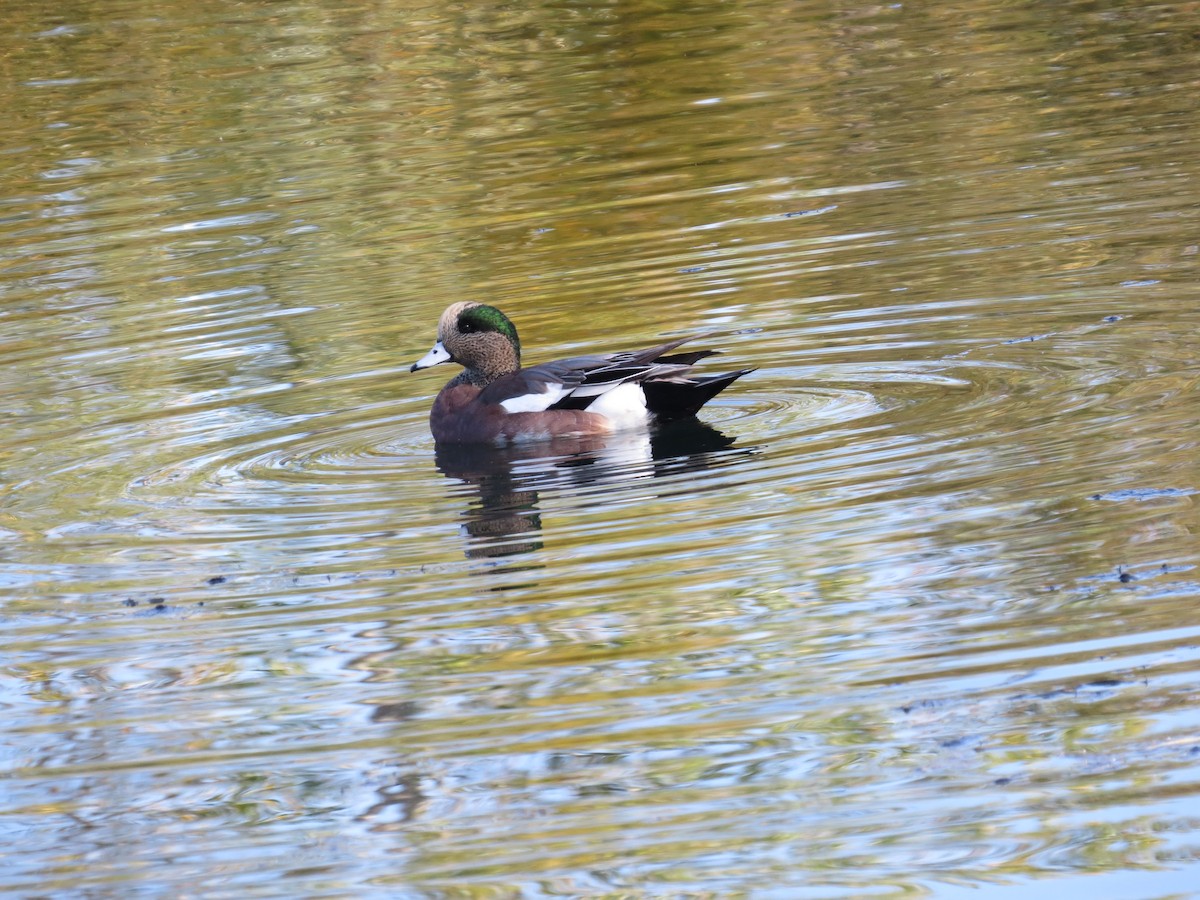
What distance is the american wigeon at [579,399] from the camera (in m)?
9.18

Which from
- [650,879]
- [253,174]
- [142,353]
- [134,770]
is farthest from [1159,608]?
[253,174]

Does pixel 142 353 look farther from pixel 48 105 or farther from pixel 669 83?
pixel 48 105

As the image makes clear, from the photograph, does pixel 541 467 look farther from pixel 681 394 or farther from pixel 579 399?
pixel 681 394

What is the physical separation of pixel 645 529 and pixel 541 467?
157 centimetres

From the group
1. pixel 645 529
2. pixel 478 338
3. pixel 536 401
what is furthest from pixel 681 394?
pixel 645 529

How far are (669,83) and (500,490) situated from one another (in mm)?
12966

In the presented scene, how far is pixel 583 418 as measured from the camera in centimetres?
940

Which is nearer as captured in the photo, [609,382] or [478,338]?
[609,382]

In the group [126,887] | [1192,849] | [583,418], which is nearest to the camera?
[1192,849]

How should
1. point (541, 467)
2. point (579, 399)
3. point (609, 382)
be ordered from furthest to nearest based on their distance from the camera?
point (579, 399) → point (609, 382) → point (541, 467)

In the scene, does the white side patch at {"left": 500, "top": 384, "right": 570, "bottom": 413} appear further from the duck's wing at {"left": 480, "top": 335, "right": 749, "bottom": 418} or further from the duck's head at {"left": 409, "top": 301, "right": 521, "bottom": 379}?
the duck's head at {"left": 409, "top": 301, "right": 521, "bottom": 379}

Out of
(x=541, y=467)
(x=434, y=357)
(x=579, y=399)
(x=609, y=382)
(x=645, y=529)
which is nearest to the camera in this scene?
(x=645, y=529)

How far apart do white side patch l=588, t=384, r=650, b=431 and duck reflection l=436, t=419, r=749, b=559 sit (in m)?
0.07

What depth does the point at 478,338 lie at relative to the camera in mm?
10047
